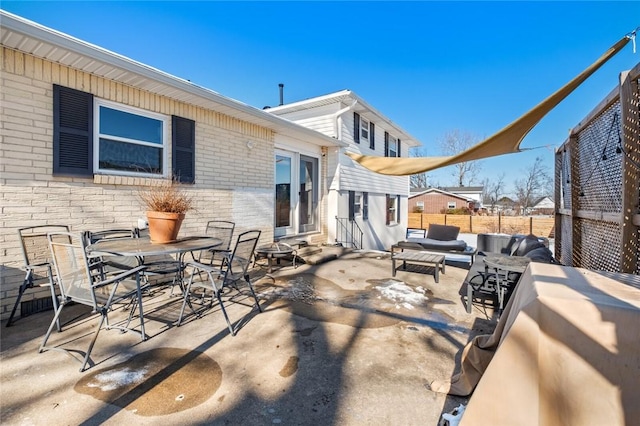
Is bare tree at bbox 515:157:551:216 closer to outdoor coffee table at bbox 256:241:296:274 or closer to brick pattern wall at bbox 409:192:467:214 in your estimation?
brick pattern wall at bbox 409:192:467:214

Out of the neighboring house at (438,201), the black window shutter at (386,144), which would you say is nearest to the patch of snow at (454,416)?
the black window shutter at (386,144)

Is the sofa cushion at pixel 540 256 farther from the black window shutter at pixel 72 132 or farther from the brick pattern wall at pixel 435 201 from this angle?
the brick pattern wall at pixel 435 201

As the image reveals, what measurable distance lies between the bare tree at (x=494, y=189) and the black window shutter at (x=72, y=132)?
1578 inches

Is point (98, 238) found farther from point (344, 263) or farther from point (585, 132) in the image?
point (585, 132)

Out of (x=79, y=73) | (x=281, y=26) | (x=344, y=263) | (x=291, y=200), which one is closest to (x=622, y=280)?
(x=344, y=263)

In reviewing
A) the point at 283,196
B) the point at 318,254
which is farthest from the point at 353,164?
the point at 318,254

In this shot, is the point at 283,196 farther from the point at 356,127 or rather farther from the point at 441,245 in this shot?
the point at 441,245

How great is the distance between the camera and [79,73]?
4.11 meters

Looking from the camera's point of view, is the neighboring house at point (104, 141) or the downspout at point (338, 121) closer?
the neighboring house at point (104, 141)

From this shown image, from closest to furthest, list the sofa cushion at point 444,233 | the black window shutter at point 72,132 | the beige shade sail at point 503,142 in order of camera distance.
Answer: the beige shade sail at point 503,142, the black window shutter at point 72,132, the sofa cushion at point 444,233

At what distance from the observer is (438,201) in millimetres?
32844

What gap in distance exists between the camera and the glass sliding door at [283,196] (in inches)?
312

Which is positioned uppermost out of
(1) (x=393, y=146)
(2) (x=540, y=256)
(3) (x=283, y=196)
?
(1) (x=393, y=146)

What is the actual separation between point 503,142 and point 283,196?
5.17 meters
